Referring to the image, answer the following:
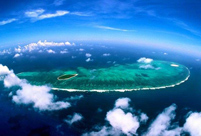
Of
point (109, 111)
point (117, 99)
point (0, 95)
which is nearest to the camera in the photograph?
point (109, 111)

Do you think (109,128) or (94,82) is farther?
(94,82)

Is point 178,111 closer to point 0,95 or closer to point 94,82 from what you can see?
point 94,82

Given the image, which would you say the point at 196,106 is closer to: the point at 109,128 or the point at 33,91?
the point at 109,128

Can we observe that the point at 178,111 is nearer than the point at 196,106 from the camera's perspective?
Yes

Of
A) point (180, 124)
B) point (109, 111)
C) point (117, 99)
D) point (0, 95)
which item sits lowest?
point (180, 124)

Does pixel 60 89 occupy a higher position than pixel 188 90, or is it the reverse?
pixel 60 89

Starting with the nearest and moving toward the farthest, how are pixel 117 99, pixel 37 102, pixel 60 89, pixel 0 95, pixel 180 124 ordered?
1. pixel 180 124
2. pixel 37 102
3. pixel 117 99
4. pixel 0 95
5. pixel 60 89

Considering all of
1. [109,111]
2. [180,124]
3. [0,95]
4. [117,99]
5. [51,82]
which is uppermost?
[51,82]

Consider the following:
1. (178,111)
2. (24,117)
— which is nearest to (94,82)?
(24,117)

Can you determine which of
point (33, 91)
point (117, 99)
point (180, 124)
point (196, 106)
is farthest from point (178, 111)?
point (33, 91)
